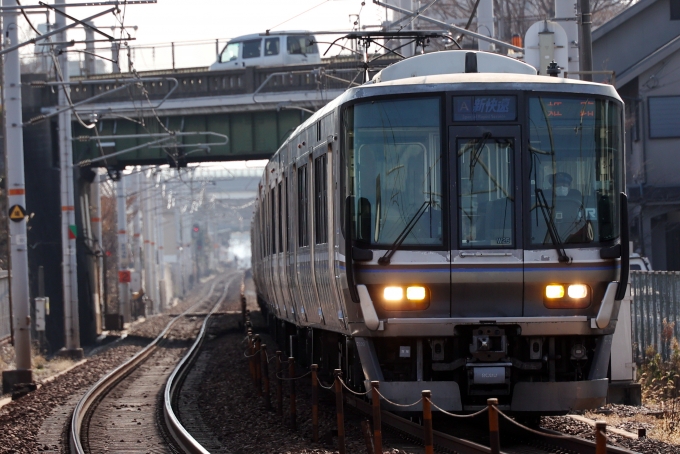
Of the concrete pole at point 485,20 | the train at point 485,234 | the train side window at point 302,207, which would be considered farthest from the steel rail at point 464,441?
the concrete pole at point 485,20

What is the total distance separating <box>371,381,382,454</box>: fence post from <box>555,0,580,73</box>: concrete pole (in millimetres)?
8982

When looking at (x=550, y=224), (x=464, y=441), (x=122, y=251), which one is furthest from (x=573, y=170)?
(x=122, y=251)

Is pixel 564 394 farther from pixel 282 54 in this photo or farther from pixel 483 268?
pixel 282 54

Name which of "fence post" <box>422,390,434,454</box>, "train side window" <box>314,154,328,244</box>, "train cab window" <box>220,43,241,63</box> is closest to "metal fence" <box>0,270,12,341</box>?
"train cab window" <box>220,43,241,63</box>

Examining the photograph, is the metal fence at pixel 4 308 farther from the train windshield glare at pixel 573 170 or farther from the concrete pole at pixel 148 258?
the concrete pole at pixel 148 258

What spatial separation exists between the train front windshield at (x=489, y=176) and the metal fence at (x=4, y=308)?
62.6ft

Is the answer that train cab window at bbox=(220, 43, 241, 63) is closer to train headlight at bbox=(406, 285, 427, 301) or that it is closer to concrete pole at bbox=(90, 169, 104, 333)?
concrete pole at bbox=(90, 169, 104, 333)

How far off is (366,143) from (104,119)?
2537 cm

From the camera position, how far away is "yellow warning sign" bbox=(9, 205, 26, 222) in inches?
798

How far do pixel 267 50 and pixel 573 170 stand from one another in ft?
102

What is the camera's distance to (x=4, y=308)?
27.3 m

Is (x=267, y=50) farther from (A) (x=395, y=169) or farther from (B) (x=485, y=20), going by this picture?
(A) (x=395, y=169)

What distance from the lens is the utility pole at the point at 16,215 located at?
20.0m

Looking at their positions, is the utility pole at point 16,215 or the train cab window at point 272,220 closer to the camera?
the train cab window at point 272,220
